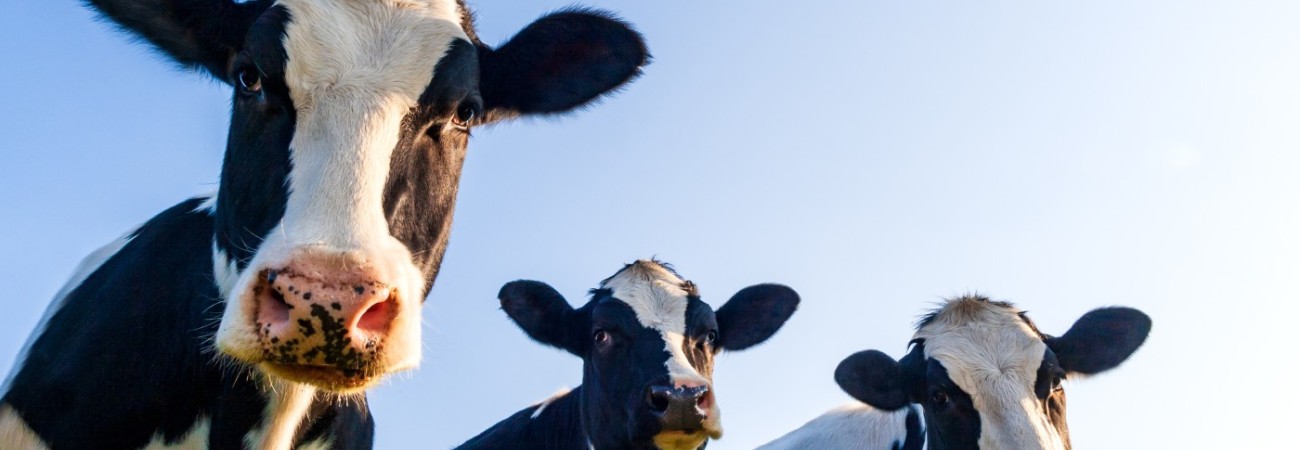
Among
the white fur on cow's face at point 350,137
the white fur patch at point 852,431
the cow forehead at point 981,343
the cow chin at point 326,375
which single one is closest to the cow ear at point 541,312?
the white fur patch at point 852,431

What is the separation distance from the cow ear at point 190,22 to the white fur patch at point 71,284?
3.05ft

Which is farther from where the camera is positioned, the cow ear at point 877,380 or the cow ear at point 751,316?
the cow ear at point 751,316

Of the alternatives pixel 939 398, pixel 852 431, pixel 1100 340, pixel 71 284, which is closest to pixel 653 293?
pixel 852 431

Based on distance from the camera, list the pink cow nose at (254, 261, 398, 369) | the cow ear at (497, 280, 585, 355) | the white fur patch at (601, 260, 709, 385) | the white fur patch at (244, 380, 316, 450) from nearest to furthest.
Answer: the pink cow nose at (254, 261, 398, 369)
the white fur patch at (244, 380, 316, 450)
the white fur patch at (601, 260, 709, 385)
the cow ear at (497, 280, 585, 355)

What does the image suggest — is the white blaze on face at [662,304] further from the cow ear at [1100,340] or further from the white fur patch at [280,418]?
the white fur patch at [280,418]

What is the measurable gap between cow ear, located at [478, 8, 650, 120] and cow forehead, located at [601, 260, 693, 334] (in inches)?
147

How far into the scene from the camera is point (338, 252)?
3326 millimetres

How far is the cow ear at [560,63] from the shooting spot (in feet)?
16.7

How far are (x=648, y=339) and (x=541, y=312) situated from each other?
148 centimetres

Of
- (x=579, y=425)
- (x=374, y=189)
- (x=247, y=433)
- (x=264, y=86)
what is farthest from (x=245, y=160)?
(x=579, y=425)

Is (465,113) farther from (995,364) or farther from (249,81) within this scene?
(995,364)

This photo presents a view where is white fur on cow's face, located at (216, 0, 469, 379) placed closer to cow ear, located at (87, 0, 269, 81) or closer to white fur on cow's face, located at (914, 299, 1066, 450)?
cow ear, located at (87, 0, 269, 81)

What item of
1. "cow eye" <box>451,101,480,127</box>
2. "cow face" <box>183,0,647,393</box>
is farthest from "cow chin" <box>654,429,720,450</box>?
"cow eye" <box>451,101,480,127</box>

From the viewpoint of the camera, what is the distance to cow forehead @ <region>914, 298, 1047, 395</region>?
729 cm
